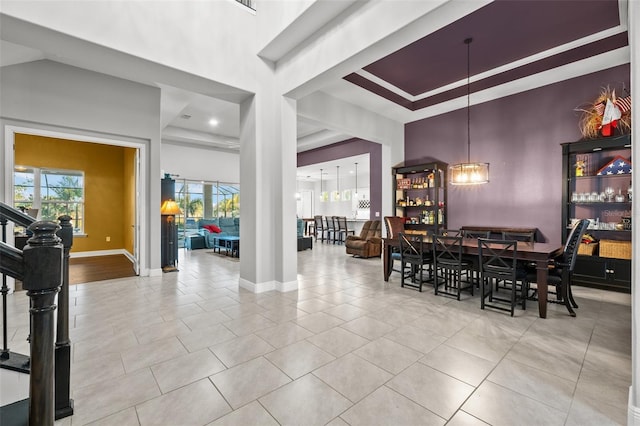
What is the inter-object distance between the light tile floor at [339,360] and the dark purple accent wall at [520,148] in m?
1.80

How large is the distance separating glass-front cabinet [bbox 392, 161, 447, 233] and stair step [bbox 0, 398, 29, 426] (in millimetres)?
6113

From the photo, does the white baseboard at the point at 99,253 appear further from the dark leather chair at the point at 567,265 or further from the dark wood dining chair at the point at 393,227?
the dark leather chair at the point at 567,265

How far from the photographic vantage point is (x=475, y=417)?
5.74ft

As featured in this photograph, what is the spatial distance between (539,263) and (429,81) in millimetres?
3738

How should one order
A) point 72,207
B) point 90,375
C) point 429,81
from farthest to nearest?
point 72,207 < point 429,81 < point 90,375

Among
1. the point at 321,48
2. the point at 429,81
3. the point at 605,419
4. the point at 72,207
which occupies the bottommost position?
the point at 605,419

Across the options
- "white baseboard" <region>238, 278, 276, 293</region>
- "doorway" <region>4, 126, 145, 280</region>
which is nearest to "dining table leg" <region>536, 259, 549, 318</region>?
"white baseboard" <region>238, 278, 276, 293</region>

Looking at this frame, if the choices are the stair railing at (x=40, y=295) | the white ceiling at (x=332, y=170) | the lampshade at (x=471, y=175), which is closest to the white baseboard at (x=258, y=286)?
the stair railing at (x=40, y=295)

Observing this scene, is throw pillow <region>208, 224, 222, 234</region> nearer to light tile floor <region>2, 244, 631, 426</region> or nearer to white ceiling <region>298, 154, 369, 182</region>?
white ceiling <region>298, 154, 369, 182</region>

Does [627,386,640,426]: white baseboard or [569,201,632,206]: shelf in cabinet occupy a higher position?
[569,201,632,206]: shelf in cabinet

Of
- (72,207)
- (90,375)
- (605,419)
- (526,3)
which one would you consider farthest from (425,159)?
(72,207)

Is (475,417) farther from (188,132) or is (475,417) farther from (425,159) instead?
(188,132)

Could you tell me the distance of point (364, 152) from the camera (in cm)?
852

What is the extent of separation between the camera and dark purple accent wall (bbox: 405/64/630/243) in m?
4.93
